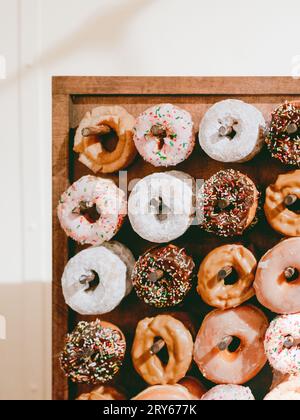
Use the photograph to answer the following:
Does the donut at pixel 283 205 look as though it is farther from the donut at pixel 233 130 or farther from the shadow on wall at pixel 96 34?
the shadow on wall at pixel 96 34

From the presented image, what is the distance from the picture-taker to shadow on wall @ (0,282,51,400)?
254cm

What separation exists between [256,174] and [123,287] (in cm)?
71

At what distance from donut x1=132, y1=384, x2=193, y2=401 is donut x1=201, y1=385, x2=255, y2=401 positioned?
104mm

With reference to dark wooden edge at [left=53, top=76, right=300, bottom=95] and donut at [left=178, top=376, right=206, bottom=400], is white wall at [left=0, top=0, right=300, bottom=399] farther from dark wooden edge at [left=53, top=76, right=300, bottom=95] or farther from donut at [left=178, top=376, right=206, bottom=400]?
donut at [left=178, top=376, right=206, bottom=400]

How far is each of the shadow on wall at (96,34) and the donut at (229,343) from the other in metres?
1.58

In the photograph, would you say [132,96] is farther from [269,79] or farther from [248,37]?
[248,37]

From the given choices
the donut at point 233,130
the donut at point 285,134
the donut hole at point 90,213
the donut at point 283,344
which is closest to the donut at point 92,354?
the donut hole at point 90,213

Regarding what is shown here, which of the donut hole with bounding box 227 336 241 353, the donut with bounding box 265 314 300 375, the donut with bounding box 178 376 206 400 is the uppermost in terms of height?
the donut with bounding box 265 314 300 375

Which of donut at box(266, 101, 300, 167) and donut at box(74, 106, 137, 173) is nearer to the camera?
donut at box(266, 101, 300, 167)

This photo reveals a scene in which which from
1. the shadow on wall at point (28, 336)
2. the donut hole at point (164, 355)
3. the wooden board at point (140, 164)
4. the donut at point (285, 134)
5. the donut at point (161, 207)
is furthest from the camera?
the shadow on wall at point (28, 336)

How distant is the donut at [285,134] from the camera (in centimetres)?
159

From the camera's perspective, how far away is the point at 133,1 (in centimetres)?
240

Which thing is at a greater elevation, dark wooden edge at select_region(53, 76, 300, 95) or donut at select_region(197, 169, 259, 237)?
dark wooden edge at select_region(53, 76, 300, 95)

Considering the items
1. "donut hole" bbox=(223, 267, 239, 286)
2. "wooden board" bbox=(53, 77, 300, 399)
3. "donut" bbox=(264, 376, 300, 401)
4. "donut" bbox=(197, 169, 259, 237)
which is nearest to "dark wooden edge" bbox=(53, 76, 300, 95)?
"wooden board" bbox=(53, 77, 300, 399)
